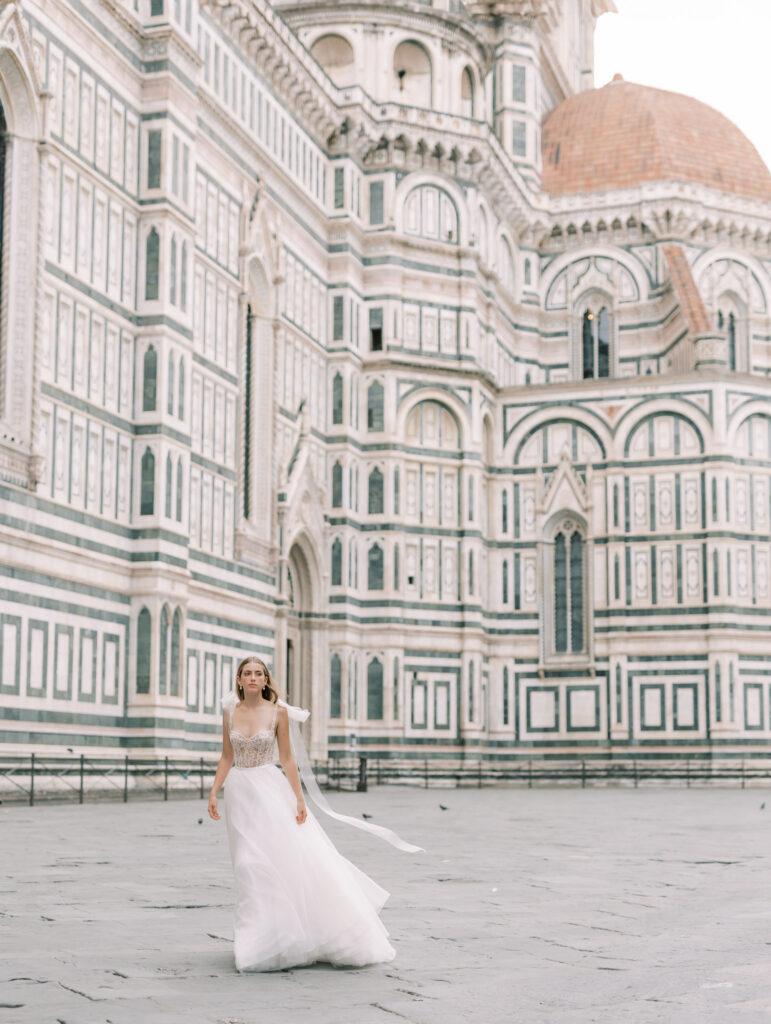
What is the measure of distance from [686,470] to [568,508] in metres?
3.19

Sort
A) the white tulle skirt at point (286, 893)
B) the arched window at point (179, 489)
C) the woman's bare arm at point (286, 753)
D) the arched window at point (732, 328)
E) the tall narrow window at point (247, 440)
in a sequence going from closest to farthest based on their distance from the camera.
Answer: the white tulle skirt at point (286, 893) → the woman's bare arm at point (286, 753) → the arched window at point (179, 489) → the tall narrow window at point (247, 440) → the arched window at point (732, 328)

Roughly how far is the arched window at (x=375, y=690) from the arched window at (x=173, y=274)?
12411mm

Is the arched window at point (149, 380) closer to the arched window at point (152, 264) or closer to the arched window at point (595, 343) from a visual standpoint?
the arched window at point (152, 264)

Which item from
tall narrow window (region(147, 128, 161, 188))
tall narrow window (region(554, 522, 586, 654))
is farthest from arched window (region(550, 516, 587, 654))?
tall narrow window (region(147, 128, 161, 188))

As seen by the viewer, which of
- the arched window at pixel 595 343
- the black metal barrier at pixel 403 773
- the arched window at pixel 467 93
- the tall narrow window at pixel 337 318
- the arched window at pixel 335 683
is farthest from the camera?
the arched window at pixel 595 343

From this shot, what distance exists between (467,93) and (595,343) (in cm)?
837

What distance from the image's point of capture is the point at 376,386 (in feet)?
126

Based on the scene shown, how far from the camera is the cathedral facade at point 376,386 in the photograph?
990 inches

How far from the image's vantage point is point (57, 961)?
6.90m

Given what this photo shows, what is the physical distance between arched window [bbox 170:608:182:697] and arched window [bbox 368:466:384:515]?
11.1 meters

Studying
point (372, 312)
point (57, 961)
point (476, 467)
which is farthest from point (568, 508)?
point (57, 961)

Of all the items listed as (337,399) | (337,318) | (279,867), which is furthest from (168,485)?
(279,867)

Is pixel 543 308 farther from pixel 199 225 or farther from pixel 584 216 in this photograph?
pixel 199 225

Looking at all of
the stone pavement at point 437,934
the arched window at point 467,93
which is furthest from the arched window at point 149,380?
the arched window at point 467,93
